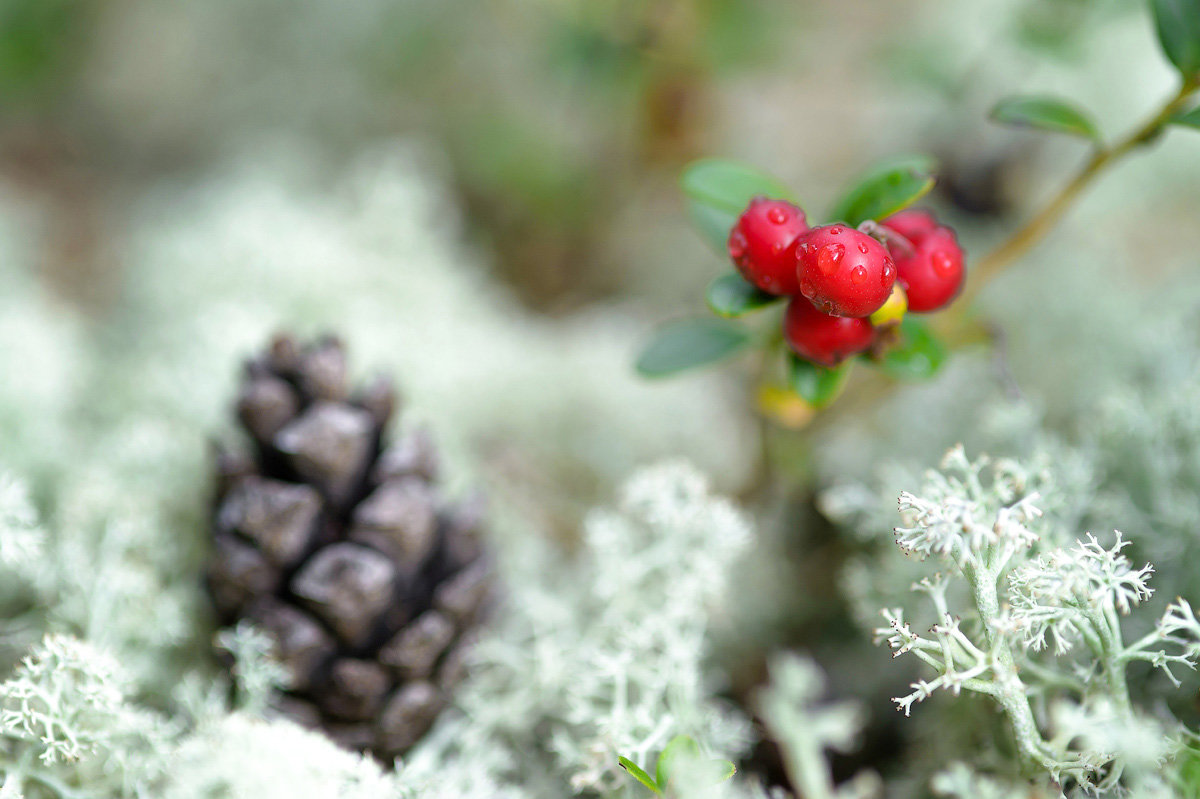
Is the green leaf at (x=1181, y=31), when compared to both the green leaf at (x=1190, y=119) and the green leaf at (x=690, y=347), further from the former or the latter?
the green leaf at (x=690, y=347)

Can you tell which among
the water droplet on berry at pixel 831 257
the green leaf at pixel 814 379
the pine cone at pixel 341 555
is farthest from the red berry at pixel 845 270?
the pine cone at pixel 341 555

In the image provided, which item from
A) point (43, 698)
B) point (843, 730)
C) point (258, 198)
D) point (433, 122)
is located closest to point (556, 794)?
point (843, 730)

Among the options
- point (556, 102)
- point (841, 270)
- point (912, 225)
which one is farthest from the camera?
point (556, 102)

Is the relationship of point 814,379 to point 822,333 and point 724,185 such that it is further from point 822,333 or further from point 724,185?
point 724,185

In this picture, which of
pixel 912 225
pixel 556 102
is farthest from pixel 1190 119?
pixel 556 102

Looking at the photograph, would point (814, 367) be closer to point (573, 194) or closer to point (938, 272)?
point (938, 272)

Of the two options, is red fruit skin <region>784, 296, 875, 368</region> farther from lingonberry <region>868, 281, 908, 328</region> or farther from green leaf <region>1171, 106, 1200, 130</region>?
green leaf <region>1171, 106, 1200, 130</region>
